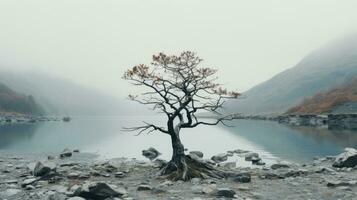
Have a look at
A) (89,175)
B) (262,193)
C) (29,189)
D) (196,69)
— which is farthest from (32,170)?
(262,193)

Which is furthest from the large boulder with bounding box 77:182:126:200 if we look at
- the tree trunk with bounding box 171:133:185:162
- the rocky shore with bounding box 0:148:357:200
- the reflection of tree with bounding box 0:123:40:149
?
the reflection of tree with bounding box 0:123:40:149

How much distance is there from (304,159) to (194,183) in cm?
2911

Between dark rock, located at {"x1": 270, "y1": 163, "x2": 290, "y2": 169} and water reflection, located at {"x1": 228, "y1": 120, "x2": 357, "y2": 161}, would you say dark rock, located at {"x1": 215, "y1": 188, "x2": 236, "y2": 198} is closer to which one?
dark rock, located at {"x1": 270, "y1": 163, "x2": 290, "y2": 169}

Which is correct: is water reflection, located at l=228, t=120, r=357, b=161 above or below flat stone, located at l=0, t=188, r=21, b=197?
above

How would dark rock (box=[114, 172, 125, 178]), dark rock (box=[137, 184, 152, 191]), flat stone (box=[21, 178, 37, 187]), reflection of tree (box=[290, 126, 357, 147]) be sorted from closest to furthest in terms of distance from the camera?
dark rock (box=[137, 184, 152, 191]) → flat stone (box=[21, 178, 37, 187]) → dark rock (box=[114, 172, 125, 178]) → reflection of tree (box=[290, 126, 357, 147])

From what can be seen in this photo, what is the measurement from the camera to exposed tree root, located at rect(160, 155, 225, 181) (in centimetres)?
3054

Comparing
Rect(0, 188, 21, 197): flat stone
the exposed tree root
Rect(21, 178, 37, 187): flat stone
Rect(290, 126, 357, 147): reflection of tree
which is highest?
Rect(290, 126, 357, 147): reflection of tree

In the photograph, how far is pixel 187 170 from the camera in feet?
102

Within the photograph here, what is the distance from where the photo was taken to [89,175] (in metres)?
32.1

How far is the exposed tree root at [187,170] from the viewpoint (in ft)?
100

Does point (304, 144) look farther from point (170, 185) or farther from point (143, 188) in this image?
point (143, 188)

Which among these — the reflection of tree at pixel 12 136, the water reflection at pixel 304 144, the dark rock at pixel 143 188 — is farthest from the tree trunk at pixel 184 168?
the reflection of tree at pixel 12 136

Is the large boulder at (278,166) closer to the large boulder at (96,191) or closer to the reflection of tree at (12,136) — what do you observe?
the large boulder at (96,191)

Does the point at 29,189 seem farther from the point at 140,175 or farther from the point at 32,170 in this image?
the point at 140,175
